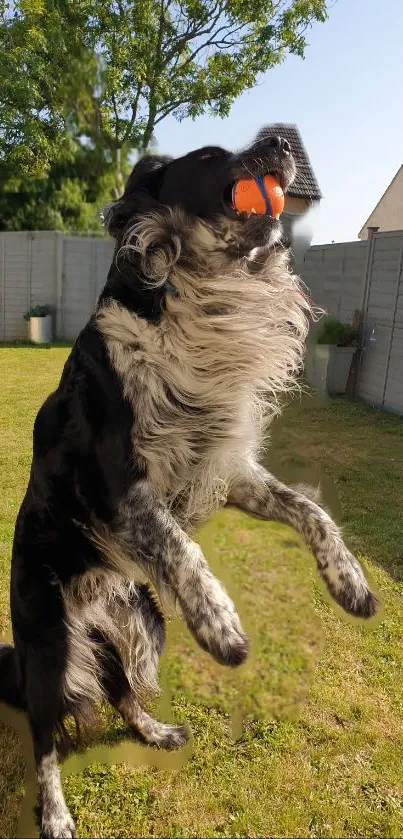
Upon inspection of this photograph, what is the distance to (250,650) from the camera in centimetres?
197

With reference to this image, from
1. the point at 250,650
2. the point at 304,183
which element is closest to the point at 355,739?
the point at 250,650

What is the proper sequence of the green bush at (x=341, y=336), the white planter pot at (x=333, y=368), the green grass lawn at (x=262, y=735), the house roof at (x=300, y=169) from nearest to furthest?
the house roof at (x=300, y=169), the green grass lawn at (x=262, y=735), the white planter pot at (x=333, y=368), the green bush at (x=341, y=336)

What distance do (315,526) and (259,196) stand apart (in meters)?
1.21

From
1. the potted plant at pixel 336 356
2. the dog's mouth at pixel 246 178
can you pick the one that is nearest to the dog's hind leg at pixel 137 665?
the dog's mouth at pixel 246 178

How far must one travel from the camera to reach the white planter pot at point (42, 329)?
13.2 metres

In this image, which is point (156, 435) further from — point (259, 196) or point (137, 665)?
point (137, 665)

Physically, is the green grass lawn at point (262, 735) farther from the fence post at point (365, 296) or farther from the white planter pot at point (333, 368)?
the fence post at point (365, 296)

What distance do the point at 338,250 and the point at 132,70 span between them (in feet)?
26.9

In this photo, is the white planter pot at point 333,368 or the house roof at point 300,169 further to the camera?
the white planter pot at point 333,368

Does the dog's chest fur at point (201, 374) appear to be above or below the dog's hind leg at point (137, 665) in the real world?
above

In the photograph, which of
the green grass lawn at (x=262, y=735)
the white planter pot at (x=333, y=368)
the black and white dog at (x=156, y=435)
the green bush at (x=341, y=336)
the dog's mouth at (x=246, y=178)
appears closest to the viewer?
the dog's mouth at (x=246, y=178)

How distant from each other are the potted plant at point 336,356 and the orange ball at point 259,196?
26.1 ft

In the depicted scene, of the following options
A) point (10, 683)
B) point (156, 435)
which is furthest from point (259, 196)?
point (10, 683)

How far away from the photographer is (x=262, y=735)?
2.79 metres
